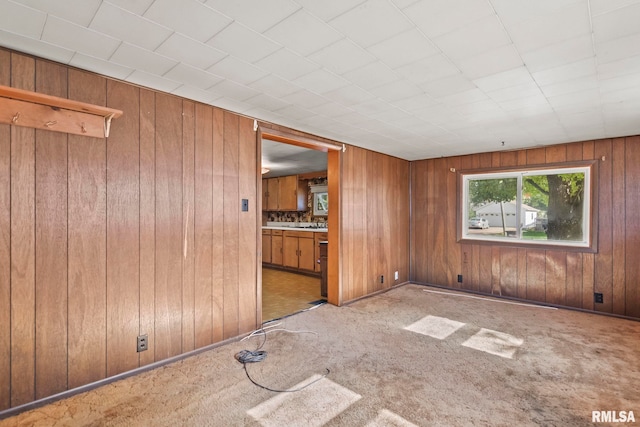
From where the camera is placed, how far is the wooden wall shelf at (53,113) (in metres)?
1.85

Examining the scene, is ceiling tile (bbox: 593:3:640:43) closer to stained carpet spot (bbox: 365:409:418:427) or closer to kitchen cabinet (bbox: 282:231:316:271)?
stained carpet spot (bbox: 365:409:418:427)

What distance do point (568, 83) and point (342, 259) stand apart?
3025 millimetres

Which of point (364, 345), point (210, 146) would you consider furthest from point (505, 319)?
point (210, 146)

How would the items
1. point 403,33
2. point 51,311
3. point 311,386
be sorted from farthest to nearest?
point 311,386 → point 51,311 → point 403,33

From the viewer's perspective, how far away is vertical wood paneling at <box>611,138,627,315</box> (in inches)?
154

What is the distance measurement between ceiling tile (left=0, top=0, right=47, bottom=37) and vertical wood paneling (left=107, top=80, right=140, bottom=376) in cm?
59

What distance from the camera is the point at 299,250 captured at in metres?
6.58

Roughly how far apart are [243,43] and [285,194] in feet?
19.2

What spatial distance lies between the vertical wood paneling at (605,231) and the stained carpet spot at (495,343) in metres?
1.90

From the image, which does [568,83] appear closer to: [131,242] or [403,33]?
[403,33]

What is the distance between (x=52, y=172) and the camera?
6.81 ft

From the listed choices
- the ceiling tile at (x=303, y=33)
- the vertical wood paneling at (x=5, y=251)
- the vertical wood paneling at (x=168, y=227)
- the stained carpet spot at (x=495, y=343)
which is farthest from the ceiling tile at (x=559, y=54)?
the vertical wood paneling at (x=5, y=251)

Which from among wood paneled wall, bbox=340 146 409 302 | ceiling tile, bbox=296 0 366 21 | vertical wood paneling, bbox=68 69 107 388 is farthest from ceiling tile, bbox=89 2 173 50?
wood paneled wall, bbox=340 146 409 302

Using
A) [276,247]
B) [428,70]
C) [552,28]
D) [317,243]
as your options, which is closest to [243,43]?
[428,70]
